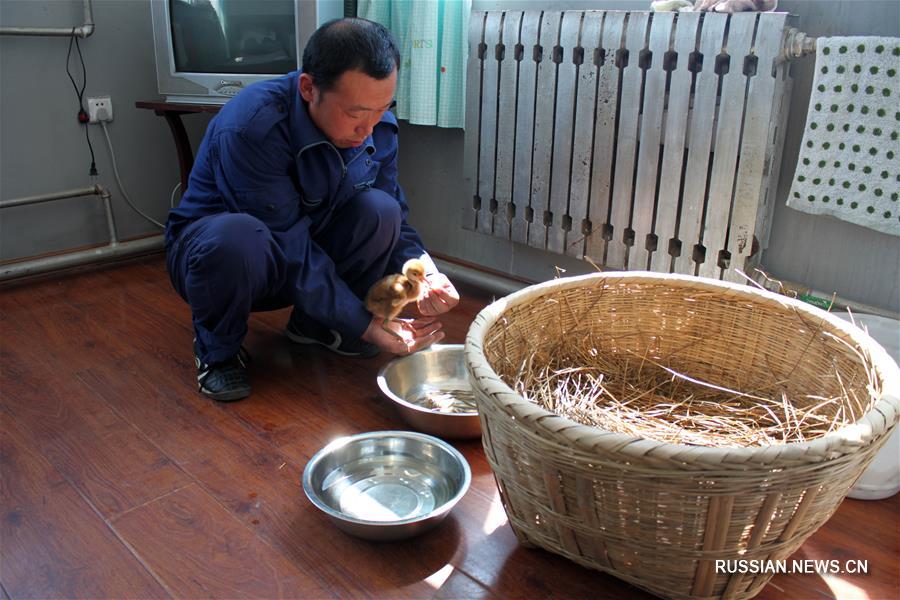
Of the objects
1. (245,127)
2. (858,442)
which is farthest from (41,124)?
(858,442)

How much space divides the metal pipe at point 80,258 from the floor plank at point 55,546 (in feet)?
3.70

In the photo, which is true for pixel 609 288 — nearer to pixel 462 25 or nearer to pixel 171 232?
pixel 171 232

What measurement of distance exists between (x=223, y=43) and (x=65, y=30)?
53 cm

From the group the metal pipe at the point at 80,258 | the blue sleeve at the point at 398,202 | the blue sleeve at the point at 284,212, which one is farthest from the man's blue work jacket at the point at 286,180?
the metal pipe at the point at 80,258

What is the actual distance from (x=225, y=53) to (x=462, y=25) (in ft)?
2.50

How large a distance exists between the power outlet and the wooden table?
0.37ft

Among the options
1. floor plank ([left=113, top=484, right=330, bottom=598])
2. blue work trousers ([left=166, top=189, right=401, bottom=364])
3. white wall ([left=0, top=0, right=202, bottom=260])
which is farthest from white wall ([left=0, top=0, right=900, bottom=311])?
floor plank ([left=113, top=484, right=330, bottom=598])

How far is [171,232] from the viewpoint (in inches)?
71.1

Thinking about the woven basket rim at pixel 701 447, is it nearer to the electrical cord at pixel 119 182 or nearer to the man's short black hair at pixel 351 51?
the man's short black hair at pixel 351 51

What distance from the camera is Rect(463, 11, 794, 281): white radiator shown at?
1737mm

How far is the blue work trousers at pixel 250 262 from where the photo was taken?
63.7 inches

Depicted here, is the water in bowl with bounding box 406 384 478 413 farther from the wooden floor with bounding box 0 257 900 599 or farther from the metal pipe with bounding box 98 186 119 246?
the metal pipe with bounding box 98 186 119 246

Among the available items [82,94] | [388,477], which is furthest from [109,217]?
[388,477]

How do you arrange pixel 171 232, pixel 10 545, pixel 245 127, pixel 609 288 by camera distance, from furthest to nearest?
pixel 171 232
pixel 245 127
pixel 609 288
pixel 10 545
